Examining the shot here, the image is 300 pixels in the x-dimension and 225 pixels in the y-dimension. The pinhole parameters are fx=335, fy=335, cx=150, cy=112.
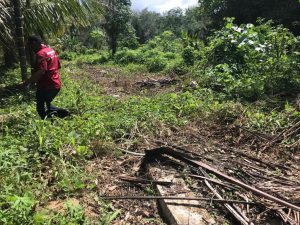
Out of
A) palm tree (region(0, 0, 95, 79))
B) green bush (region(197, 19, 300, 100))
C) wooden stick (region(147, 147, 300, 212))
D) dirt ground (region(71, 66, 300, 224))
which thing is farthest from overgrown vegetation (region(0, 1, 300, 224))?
palm tree (region(0, 0, 95, 79))

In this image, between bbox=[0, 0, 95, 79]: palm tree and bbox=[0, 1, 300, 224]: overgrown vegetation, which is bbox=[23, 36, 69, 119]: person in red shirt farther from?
bbox=[0, 0, 95, 79]: palm tree

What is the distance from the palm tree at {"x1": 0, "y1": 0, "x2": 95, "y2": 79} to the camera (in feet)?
25.0

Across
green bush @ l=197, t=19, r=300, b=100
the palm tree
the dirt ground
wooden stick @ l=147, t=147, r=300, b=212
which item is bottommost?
the dirt ground

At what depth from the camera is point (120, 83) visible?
1027 cm

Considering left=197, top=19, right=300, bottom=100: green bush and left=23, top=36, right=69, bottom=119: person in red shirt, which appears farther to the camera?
left=197, top=19, right=300, bottom=100: green bush

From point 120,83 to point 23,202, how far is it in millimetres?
7828

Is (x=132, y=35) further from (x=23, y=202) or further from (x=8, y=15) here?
(x=23, y=202)

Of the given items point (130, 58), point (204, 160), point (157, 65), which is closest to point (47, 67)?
point (204, 160)

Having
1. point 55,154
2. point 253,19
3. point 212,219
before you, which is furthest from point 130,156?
point 253,19

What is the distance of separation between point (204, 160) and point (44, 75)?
2824 mm

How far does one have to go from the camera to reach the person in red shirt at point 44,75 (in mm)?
4973

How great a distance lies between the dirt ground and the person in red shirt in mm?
1496

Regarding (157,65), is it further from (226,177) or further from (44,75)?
(226,177)

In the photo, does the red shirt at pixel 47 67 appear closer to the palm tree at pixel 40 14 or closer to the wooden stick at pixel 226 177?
the wooden stick at pixel 226 177
